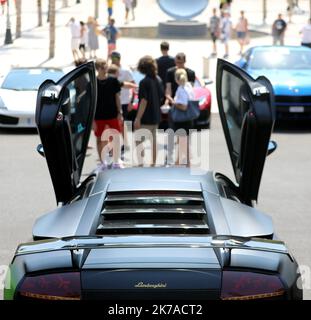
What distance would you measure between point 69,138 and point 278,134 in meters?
10.6

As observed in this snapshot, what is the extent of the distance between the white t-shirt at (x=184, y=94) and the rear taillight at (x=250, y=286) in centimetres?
1002

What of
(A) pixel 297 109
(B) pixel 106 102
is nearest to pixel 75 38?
(A) pixel 297 109

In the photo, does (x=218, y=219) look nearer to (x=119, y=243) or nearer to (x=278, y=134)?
(x=119, y=243)

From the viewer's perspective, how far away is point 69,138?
9.48m

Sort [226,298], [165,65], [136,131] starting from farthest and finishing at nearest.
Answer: [165,65]
[136,131]
[226,298]

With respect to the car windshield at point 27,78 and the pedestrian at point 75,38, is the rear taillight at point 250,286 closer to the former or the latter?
the car windshield at point 27,78

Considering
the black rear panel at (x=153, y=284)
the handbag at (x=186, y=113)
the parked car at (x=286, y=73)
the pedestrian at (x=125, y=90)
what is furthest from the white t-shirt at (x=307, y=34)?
the black rear panel at (x=153, y=284)

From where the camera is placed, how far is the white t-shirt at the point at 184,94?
610 inches

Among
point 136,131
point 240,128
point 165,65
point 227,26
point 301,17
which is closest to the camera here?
point 240,128

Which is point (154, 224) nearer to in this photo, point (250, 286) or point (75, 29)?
point (250, 286)

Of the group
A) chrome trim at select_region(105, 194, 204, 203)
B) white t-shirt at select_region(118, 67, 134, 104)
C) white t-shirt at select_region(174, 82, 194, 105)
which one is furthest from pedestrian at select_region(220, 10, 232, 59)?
chrome trim at select_region(105, 194, 204, 203)

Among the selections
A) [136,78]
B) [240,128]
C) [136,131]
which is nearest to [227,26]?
[136,78]

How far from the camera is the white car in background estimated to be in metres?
19.5

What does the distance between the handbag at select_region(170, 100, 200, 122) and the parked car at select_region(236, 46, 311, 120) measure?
480cm
